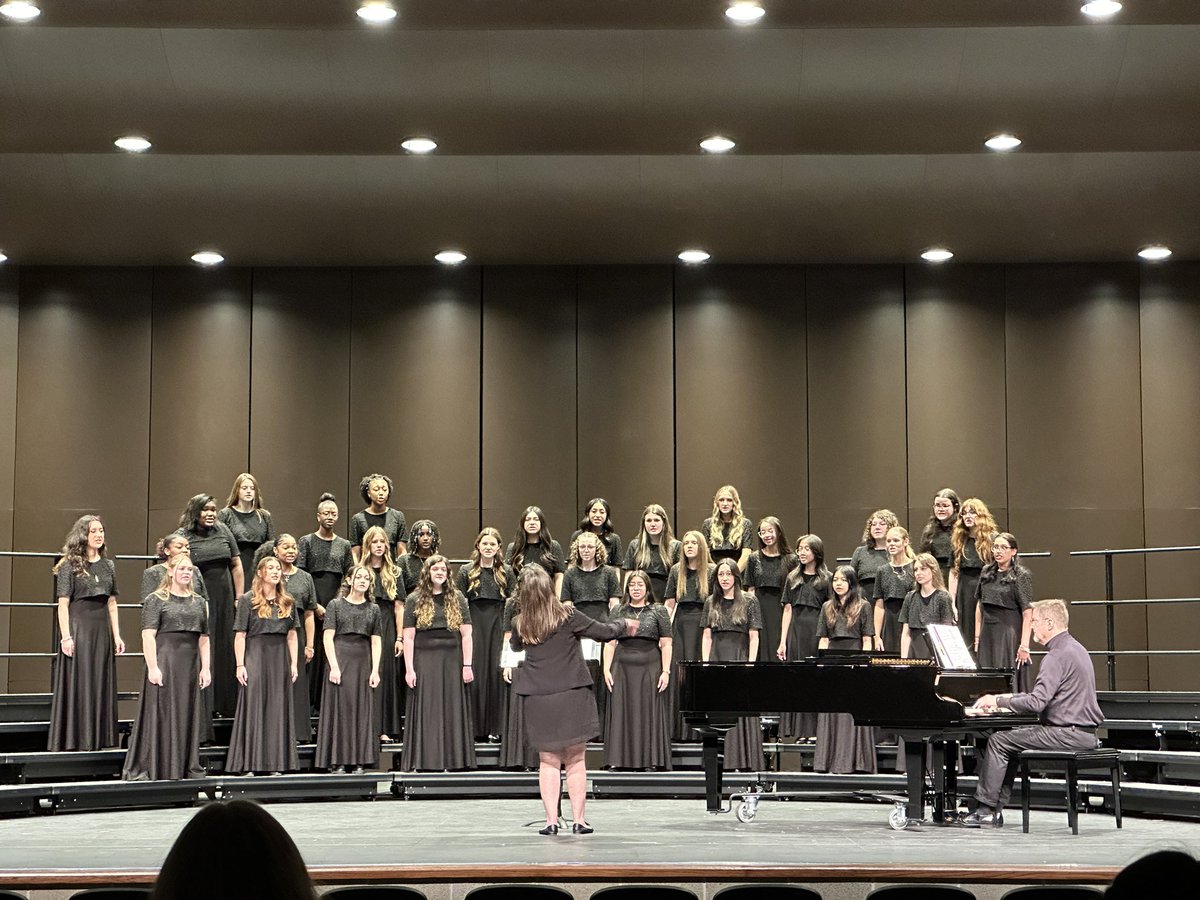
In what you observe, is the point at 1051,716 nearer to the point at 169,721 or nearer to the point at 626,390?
the point at 169,721

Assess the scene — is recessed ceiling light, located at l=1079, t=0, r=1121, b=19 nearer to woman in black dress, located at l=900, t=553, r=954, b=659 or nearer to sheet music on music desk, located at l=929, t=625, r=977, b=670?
sheet music on music desk, located at l=929, t=625, r=977, b=670

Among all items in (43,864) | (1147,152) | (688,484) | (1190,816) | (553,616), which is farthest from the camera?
(688,484)

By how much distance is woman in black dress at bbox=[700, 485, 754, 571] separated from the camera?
34.2ft

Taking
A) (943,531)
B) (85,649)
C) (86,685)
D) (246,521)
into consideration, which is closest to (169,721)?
(86,685)

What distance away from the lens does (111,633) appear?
9.55 metres

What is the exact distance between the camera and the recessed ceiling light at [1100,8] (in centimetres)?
743

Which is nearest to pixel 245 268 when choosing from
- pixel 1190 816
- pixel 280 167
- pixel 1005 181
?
pixel 280 167

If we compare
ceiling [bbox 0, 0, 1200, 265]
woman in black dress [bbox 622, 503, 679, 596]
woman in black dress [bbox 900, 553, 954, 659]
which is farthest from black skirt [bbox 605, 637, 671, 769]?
ceiling [bbox 0, 0, 1200, 265]

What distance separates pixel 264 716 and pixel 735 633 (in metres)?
3.10

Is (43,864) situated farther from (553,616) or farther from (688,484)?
(688,484)

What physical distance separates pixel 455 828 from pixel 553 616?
1.27 meters

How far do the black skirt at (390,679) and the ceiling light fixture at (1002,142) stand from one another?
4990 millimetres

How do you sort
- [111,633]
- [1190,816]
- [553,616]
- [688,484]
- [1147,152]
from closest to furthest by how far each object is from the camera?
1. [553,616]
2. [1190,816]
3. [111,633]
4. [1147,152]
5. [688,484]

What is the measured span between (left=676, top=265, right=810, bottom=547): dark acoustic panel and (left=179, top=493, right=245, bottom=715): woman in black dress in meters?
4.23
